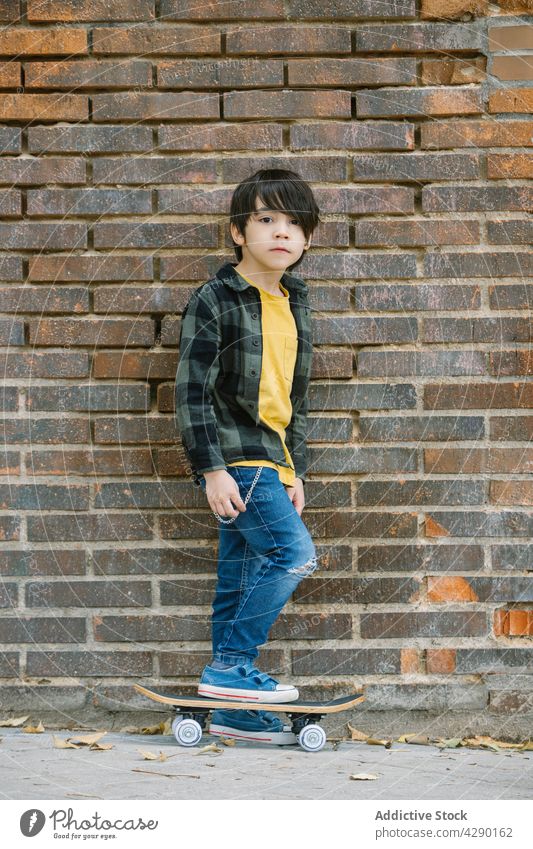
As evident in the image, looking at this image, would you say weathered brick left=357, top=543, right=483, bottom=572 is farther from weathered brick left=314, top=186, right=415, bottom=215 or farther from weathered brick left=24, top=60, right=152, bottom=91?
weathered brick left=24, top=60, right=152, bottom=91

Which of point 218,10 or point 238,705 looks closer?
point 238,705

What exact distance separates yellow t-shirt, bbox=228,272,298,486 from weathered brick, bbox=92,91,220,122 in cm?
67

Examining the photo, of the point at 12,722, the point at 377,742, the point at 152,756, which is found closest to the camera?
the point at 152,756

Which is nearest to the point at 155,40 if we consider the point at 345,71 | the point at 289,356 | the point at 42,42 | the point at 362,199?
the point at 42,42

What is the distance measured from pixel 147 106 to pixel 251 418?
1.15m

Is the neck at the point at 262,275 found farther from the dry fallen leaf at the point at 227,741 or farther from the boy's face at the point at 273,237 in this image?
the dry fallen leaf at the point at 227,741

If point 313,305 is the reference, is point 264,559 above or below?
below

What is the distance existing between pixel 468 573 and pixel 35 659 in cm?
147

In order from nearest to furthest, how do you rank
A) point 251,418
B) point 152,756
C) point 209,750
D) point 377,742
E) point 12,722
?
point 152,756 → point 209,750 → point 251,418 → point 377,742 → point 12,722

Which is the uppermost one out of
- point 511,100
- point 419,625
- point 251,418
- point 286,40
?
point 286,40

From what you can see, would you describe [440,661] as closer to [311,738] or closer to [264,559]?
[311,738]

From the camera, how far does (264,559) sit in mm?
2898

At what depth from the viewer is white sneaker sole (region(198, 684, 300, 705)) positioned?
9.39ft

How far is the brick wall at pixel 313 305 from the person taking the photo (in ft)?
10.6
